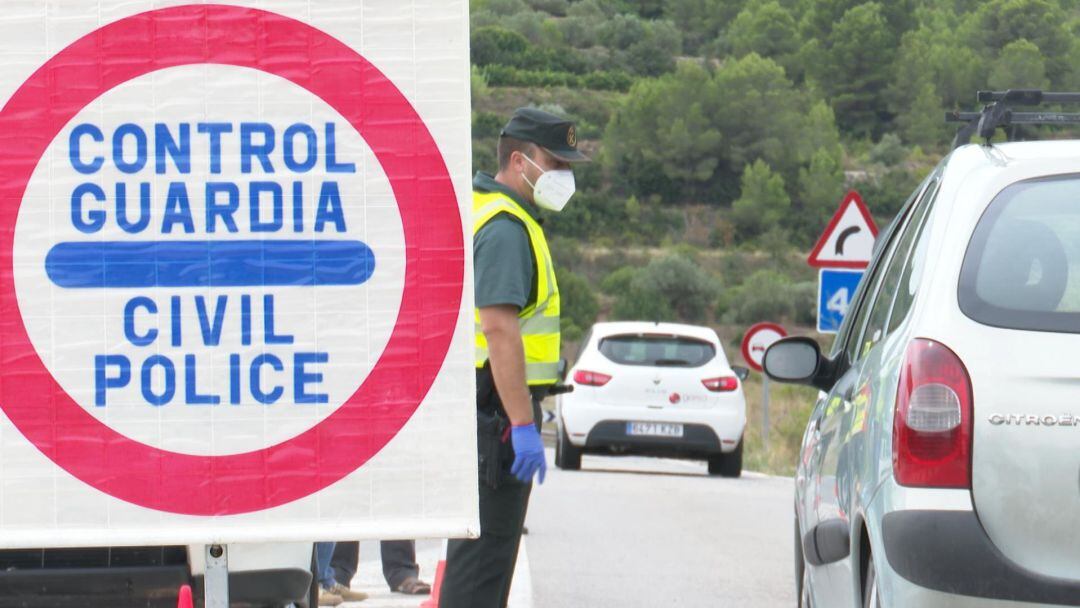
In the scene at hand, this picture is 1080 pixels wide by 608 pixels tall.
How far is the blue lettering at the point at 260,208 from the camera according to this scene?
11.2 ft

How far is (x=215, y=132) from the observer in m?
3.41

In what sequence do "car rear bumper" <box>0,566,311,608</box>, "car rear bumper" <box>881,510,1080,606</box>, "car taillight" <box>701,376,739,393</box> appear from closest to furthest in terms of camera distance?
1. "car rear bumper" <box>881,510,1080,606</box>
2. "car rear bumper" <box>0,566,311,608</box>
3. "car taillight" <box>701,376,739,393</box>

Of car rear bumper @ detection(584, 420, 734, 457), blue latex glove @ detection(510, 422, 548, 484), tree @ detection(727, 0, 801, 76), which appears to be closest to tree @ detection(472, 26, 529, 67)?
tree @ detection(727, 0, 801, 76)

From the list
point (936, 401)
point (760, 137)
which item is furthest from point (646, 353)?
point (760, 137)

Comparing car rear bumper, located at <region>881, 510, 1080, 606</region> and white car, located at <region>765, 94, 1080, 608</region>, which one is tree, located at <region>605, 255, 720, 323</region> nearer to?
white car, located at <region>765, 94, 1080, 608</region>

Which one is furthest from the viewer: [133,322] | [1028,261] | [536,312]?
[536,312]

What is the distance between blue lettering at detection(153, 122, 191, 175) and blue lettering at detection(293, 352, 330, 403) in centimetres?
41

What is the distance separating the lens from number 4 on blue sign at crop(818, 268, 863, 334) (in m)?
17.4

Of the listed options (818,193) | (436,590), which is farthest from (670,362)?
(818,193)

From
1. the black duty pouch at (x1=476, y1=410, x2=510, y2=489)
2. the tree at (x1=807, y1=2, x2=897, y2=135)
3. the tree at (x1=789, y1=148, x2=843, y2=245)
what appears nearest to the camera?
the black duty pouch at (x1=476, y1=410, x2=510, y2=489)

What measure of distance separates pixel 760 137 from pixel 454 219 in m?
110

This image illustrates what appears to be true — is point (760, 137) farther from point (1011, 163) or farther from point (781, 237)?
point (1011, 163)

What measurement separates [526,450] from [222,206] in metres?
1.83

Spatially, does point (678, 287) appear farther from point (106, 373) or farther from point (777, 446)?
point (106, 373)
